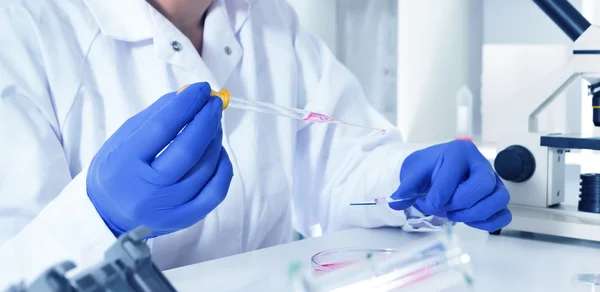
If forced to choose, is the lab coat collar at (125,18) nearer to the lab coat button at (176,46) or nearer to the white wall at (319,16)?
the lab coat button at (176,46)

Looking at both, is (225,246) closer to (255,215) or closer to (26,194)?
(255,215)

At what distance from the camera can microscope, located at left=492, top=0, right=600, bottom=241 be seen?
1142mm

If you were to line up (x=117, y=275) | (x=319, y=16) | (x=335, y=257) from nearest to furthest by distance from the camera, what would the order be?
(x=117, y=275)
(x=335, y=257)
(x=319, y=16)

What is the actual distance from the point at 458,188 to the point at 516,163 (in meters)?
0.18

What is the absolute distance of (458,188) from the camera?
1.09 metres

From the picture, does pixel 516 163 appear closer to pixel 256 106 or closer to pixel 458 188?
pixel 458 188

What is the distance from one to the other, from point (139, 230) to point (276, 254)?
0.51m

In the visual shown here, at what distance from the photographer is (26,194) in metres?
0.92

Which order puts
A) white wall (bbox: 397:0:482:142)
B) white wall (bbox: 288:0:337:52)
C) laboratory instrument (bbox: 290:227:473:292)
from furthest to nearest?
white wall (bbox: 288:0:337:52) → white wall (bbox: 397:0:482:142) → laboratory instrument (bbox: 290:227:473:292)

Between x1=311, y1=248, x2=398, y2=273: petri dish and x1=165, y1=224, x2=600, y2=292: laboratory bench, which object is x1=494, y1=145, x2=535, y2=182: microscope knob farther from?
x1=311, y1=248, x2=398, y2=273: petri dish

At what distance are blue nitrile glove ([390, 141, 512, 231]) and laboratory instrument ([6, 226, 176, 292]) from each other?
2.03 feet

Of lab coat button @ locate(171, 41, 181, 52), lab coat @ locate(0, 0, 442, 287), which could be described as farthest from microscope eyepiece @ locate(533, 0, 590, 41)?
lab coat button @ locate(171, 41, 181, 52)

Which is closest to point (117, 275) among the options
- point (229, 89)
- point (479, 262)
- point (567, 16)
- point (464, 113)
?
point (479, 262)

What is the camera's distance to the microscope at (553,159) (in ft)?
3.75
